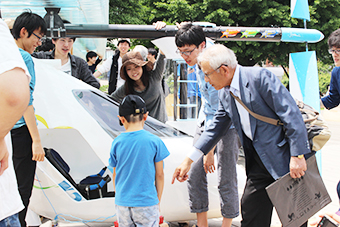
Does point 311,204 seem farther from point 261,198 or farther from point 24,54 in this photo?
point 24,54

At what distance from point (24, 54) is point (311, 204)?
7.16 feet

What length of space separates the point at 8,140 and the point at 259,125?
4.83ft

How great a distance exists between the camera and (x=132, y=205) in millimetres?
2424

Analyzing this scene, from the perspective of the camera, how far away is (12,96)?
1.30 m

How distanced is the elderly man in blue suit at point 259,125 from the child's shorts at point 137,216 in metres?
0.63

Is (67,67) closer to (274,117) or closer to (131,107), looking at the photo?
(131,107)

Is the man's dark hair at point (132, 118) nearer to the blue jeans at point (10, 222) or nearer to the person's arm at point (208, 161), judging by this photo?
the person's arm at point (208, 161)

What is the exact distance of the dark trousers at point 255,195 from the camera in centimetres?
243

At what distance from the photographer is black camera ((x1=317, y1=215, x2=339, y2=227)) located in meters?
2.39

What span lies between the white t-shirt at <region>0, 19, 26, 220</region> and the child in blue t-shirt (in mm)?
969

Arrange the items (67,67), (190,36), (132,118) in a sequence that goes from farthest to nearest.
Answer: (67,67) → (190,36) → (132,118)

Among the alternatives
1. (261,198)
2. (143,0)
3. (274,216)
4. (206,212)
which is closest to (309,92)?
(274,216)

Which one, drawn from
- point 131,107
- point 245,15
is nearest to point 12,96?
point 131,107

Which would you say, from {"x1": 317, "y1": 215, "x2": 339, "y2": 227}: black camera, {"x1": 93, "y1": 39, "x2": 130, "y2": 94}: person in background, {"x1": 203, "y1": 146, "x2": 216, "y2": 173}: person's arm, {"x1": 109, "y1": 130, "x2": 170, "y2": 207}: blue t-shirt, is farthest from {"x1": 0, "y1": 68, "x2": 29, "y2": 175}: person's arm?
{"x1": 93, "y1": 39, "x2": 130, "y2": 94}: person in background
